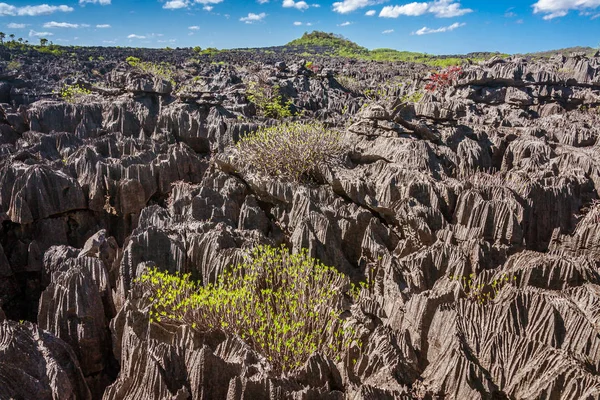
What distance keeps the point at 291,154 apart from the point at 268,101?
1888 cm

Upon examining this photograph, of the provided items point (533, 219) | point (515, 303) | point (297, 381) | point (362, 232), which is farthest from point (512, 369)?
point (533, 219)

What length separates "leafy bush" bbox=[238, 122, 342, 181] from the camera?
41.8 feet

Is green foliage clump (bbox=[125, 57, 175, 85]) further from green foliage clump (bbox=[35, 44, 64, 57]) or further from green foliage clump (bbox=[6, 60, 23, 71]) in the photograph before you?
green foliage clump (bbox=[35, 44, 64, 57])

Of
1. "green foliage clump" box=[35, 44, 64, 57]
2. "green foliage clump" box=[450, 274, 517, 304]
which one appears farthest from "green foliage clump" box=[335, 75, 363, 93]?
"green foliage clump" box=[35, 44, 64, 57]

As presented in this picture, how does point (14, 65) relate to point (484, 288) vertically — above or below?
above

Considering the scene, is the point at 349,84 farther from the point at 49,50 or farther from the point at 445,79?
the point at 49,50

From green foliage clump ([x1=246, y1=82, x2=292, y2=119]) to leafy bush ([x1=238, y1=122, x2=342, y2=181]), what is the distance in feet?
46.3

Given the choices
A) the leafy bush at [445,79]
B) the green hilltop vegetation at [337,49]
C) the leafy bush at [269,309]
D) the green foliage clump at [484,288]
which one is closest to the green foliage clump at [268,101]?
the leafy bush at [445,79]

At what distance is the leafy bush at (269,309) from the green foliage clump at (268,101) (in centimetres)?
2049

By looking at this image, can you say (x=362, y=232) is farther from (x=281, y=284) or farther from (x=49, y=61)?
(x=49, y=61)

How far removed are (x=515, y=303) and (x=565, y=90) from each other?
32.2 metres

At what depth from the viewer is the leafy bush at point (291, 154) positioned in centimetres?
1274

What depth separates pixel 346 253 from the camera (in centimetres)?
980

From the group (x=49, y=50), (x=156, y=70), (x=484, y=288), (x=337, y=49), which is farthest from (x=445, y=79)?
(x=337, y=49)
